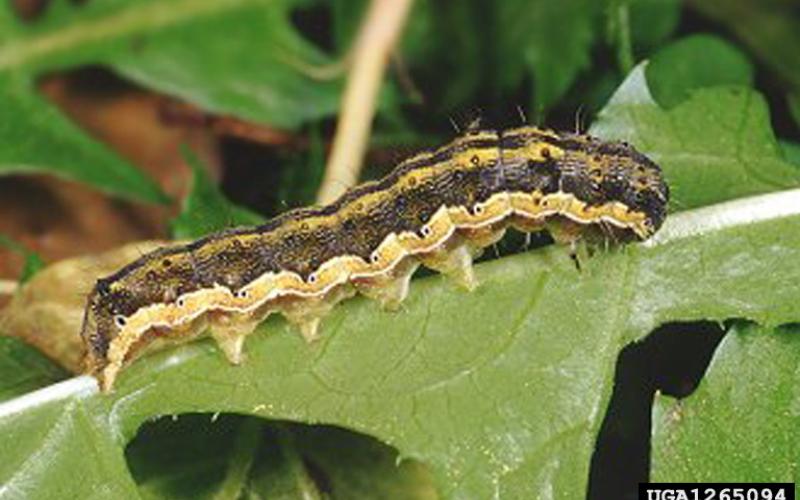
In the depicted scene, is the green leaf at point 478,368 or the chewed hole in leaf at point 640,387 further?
the chewed hole in leaf at point 640,387

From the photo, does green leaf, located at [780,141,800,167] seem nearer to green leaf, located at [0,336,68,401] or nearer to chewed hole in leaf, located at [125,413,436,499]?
chewed hole in leaf, located at [125,413,436,499]

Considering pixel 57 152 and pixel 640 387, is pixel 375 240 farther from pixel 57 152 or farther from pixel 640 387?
Result: pixel 57 152

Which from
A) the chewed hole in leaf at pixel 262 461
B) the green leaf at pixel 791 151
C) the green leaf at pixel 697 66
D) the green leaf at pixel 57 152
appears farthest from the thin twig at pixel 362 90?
the green leaf at pixel 791 151

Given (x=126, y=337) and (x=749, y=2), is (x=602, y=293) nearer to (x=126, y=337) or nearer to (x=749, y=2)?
(x=126, y=337)

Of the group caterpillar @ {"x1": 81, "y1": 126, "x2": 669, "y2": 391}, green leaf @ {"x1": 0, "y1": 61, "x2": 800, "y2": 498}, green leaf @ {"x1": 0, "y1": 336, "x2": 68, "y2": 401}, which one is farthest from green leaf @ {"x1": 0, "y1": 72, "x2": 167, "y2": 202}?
green leaf @ {"x1": 0, "y1": 61, "x2": 800, "y2": 498}

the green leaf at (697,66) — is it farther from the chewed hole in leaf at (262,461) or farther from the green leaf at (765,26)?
the chewed hole in leaf at (262,461)

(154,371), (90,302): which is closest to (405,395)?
(154,371)
